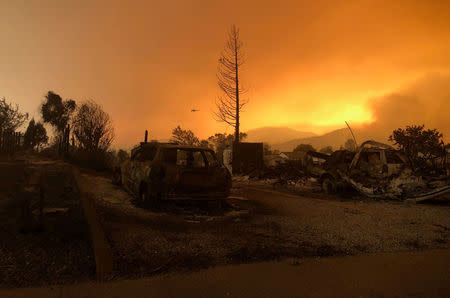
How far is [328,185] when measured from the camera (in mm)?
11164

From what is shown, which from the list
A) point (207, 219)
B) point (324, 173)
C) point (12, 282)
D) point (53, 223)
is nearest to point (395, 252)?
point (207, 219)

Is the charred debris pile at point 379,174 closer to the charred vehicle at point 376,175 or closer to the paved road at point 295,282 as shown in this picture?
the charred vehicle at point 376,175

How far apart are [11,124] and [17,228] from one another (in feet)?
113

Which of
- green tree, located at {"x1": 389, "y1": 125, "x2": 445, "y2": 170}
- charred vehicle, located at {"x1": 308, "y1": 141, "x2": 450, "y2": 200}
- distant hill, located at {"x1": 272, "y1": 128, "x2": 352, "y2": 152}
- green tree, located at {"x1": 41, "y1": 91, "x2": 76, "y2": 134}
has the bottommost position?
charred vehicle, located at {"x1": 308, "y1": 141, "x2": 450, "y2": 200}

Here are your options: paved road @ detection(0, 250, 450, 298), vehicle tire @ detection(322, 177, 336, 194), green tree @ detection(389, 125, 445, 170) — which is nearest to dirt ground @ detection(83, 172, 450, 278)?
paved road @ detection(0, 250, 450, 298)

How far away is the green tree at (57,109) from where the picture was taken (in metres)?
34.1

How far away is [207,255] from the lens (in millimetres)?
3705

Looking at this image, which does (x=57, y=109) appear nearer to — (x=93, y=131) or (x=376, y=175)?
(x=93, y=131)

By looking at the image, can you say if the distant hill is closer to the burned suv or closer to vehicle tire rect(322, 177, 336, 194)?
vehicle tire rect(322, 177, 336, 194)

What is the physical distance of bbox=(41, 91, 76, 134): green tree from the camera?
34094mm

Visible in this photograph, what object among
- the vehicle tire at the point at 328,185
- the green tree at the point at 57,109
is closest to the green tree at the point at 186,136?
the green tree at the point at 57,109

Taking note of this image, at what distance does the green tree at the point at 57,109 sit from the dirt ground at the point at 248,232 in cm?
3081

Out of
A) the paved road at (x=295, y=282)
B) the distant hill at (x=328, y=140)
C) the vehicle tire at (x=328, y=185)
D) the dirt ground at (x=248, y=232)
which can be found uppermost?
the distant hill at (x=328, y=140)

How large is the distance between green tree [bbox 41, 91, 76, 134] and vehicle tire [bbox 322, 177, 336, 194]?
105 feet
